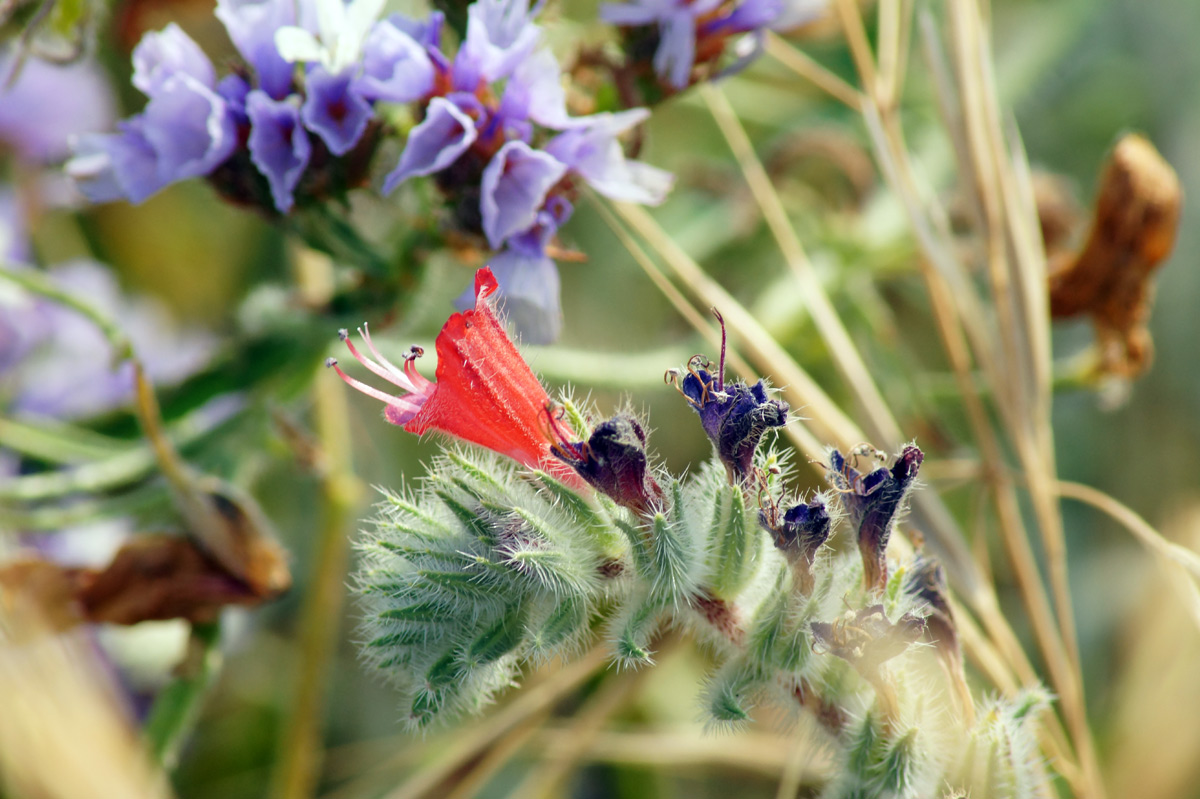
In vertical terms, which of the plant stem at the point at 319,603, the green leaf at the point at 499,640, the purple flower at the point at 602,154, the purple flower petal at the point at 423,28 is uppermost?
the purple flower petal at the point at 423,28

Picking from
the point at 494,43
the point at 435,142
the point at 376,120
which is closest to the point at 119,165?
the point at 376,120

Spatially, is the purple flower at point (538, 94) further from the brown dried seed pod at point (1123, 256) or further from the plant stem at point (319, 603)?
the brown dried seed pod at point (1123, 256)

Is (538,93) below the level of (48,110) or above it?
above

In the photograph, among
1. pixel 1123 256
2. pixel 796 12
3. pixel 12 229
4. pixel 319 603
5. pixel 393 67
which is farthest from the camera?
pixel 12 229

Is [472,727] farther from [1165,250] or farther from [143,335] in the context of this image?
[1165,250]

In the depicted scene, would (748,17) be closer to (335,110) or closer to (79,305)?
(335,110)

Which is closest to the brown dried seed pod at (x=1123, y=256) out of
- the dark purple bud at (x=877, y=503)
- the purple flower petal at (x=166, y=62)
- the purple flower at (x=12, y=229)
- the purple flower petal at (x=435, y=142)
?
the dark purple bud at (x=877, y=503)
